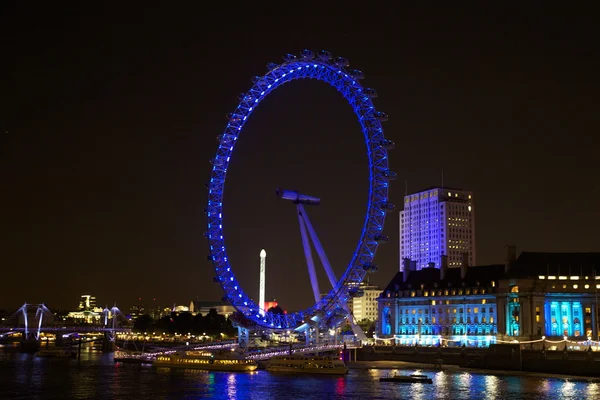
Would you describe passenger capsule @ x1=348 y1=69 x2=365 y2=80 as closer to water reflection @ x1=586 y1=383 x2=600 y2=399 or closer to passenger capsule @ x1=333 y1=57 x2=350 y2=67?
passenger capsule @ x1=333 y1=57 x2=350 y2=67

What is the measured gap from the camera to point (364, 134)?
3684 inches

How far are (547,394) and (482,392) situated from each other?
5.37 meters

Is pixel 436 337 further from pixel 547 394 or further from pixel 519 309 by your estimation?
pixel 547 394

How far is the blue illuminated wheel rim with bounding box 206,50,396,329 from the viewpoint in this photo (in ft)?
305

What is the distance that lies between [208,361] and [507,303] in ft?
143

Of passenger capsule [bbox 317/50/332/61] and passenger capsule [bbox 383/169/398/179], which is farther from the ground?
passenger capsule [bbox 317/50/332/61]

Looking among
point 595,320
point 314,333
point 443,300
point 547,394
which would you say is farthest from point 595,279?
point 547,394

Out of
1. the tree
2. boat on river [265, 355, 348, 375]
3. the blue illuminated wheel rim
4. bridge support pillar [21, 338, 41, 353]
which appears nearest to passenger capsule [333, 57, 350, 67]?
the blue illuminated wheel rim

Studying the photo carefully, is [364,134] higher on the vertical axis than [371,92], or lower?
lower

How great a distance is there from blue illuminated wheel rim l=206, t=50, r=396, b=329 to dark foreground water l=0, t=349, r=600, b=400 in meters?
11.5

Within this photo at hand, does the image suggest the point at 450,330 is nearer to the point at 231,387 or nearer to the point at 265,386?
the point at 265,386

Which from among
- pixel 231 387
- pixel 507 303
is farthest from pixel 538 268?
pixel 231 387

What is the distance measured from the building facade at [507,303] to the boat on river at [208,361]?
119 ft

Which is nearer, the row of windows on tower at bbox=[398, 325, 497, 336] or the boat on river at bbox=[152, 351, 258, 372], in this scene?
the boat on river at bbox=[152, 351, 258, 372]
